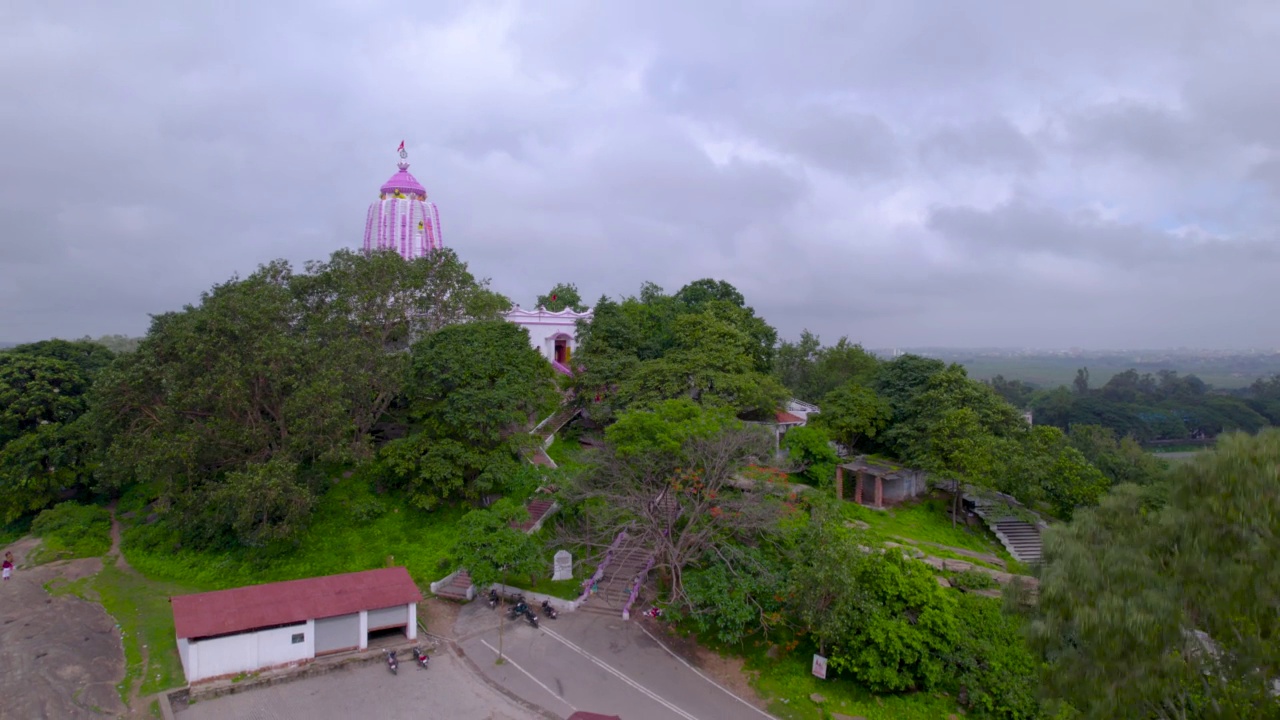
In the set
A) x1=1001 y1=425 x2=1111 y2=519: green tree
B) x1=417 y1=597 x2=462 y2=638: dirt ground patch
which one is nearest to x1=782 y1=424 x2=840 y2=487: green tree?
x1=1001 y1=425 x2=1111 y2=519: green tree

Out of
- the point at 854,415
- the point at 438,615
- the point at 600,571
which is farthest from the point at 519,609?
the point at 854,415

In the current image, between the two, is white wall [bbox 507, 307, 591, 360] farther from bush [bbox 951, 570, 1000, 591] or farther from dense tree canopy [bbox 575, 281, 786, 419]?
bush [bbox 951, 570, 1000, 591]

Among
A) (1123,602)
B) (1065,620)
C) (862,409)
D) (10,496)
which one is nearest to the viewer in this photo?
(1123,602)

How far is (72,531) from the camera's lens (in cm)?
2023

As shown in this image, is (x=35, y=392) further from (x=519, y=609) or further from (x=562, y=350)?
(x=562, y=350)

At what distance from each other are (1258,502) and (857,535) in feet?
29.8

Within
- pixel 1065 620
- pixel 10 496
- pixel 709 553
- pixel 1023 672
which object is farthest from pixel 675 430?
pixel 10 496

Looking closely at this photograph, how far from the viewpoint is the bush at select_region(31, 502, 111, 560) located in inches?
771

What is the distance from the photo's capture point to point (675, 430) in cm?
1616

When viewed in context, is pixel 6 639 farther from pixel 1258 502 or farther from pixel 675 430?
pixel 1258 502

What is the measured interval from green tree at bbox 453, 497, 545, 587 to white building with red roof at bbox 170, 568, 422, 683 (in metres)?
1.46

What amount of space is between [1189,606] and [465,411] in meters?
17.0

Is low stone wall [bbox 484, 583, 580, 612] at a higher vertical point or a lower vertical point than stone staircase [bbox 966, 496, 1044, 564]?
lower

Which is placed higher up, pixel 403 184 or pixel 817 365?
pixel 403 184
